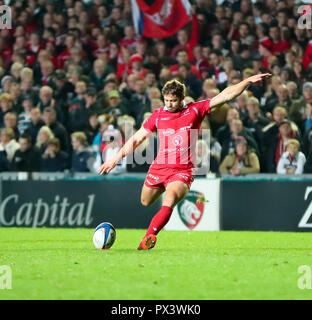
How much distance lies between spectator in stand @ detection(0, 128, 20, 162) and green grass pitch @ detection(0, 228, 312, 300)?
384 cm

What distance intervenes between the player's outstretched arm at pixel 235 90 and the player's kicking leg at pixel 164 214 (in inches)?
43.7

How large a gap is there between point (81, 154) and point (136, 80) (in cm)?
198

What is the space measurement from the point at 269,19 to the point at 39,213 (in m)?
6.41

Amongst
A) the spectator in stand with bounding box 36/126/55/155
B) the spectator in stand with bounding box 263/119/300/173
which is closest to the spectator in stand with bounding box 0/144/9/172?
the spectator in stand with bounding box 36/126/55/155

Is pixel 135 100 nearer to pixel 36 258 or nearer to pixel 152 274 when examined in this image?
pixel 36 258

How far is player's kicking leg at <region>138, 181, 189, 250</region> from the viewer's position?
10.5 meters

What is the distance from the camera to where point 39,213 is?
53.8 ft

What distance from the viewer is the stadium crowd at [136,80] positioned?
15680 millimetres

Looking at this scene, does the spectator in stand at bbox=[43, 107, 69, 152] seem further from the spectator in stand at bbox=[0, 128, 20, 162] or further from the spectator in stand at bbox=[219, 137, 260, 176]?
the spectator in stand at bbox=[219, 137, 260, 176]

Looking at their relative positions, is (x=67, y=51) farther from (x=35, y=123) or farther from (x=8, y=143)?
(x=8, y=143)

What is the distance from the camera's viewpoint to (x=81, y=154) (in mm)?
16453

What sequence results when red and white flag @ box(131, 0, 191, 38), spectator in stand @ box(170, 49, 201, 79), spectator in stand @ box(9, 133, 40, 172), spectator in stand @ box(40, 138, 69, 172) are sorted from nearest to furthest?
1. spectator in stand @ box(40, 138, 69, 172)
2. spectator in stand @ box(9, 133, 40, 172)
3. spectator in stand @ box(170, 49, 201, 79)
4. red and white flag @ box(131, 0, 191, 38)
